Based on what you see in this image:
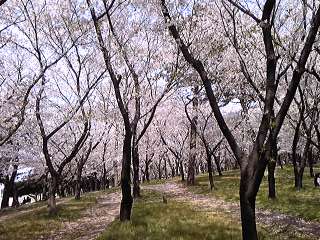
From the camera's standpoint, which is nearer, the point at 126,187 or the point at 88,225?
the point at 126,187

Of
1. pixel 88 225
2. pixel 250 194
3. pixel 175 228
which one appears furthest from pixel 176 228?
pixel 88 225

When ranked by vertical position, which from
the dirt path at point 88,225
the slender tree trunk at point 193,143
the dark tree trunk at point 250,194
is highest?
the slender tree trunk at point 193,143

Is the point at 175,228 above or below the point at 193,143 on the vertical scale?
below

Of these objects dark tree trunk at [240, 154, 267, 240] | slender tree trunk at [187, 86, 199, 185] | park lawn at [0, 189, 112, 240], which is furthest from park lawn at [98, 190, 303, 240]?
slender tree trunk at [187, 86, 199, 185]

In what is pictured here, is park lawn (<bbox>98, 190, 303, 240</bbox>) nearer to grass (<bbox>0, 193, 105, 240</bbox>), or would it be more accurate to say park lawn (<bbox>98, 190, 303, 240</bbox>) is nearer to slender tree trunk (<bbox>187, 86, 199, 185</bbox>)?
grass (<bbox>0, 193, 105, 240</bbox>)

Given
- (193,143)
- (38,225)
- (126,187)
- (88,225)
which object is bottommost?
(88,225)

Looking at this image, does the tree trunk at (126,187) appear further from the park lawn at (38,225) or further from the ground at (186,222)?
the park lawn at (38,225)

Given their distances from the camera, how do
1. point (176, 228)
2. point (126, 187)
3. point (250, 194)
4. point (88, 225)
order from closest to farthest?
point (250, 194) < point (176, 228) < point (126, 187) < point (88, 225)

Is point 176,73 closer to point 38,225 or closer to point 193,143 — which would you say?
point 38,225

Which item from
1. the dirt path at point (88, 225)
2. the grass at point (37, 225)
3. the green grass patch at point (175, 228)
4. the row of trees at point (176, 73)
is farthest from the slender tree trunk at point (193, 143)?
the green grass patch at point (175, 228)

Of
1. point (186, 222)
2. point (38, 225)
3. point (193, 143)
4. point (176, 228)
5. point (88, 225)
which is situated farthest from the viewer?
point (193, 143)

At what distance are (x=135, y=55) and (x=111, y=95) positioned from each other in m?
13.8

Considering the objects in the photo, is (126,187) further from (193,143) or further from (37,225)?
(193,143)

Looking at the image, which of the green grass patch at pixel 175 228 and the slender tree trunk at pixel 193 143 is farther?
the slender tree trunk at pixel 193 143
